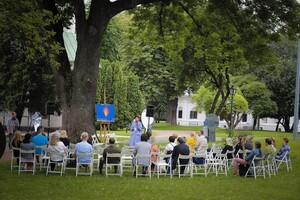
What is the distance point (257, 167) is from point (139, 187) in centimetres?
486

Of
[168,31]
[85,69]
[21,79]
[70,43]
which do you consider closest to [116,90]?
[70,43]

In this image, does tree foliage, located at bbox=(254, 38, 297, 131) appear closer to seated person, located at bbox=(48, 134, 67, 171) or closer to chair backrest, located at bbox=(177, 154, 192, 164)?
chair backrest, located at bbox=(177, 154, 192, 164)

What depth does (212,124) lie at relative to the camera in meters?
36.8

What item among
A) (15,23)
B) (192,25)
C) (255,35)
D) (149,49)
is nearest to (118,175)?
(15,23)

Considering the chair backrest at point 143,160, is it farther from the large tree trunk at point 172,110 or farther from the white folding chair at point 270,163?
the large tree trunk at point 172,110

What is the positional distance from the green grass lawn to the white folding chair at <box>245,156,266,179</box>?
1.04 feet

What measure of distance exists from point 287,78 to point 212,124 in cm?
3139

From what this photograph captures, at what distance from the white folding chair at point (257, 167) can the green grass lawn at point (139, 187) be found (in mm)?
316

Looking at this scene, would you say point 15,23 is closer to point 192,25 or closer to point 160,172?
point 160,172

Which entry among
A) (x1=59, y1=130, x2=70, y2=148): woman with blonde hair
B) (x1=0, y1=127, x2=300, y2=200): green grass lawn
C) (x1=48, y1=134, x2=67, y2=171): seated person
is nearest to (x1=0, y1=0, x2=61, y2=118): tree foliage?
(x1=59, y1=130, x2=70, y2=148): woman with blonde hair

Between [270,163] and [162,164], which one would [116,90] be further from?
[162,164]

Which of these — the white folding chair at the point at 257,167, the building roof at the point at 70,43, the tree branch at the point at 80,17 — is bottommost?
the white folding chair at the point at 257,167

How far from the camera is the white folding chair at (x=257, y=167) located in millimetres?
16839

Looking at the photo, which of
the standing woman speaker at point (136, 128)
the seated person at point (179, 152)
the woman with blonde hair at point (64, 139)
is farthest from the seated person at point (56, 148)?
the standing woman speaker at point (136, 128)
